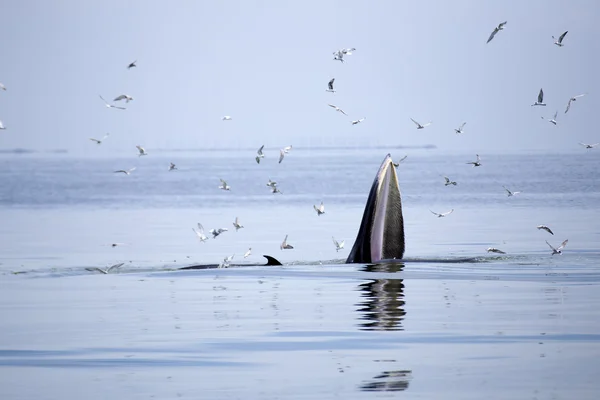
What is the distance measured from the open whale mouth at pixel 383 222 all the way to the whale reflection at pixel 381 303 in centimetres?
32

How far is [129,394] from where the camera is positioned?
1233cm

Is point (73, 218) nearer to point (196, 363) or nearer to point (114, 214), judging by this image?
point (114, 214)

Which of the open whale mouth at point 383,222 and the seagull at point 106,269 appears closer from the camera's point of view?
the open whale mouth at point 383,222

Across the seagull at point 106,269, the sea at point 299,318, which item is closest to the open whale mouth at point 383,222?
the sea at point 299,318

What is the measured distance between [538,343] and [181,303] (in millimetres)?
6074

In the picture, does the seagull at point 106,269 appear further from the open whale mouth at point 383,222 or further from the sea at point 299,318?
the open whale mouth at point 383,222

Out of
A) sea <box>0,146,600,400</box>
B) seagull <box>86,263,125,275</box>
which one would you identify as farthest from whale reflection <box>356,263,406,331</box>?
seagull <box>86,263,125,275</box>

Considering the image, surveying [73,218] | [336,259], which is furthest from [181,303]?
[73,218]

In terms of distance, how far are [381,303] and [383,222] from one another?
12.2ft

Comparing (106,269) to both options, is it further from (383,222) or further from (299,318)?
(299,318)

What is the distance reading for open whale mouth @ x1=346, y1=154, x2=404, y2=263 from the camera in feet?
Answer: 71.7

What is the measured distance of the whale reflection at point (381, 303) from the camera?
16.4 m

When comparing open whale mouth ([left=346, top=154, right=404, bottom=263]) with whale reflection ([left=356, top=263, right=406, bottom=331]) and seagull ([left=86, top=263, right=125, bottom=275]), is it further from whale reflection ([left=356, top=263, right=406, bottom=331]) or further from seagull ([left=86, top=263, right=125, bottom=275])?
seagull ([left=86, top=263, right=125, bottom=275])

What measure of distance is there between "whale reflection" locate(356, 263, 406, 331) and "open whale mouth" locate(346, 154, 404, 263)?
320mm
